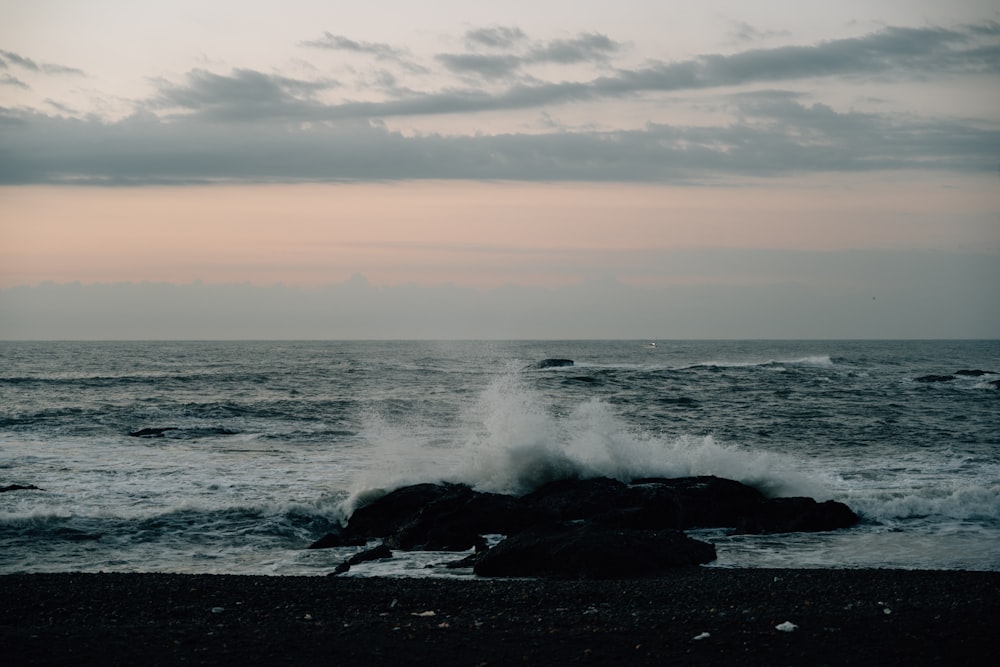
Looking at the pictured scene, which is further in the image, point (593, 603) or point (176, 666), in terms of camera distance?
point (593, 603)

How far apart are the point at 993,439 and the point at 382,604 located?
2696cm

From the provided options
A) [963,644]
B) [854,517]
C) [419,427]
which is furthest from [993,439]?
[963,644]

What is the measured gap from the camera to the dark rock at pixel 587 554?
13109mm

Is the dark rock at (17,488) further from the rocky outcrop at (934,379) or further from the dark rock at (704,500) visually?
the rocky outcrop at (934,379)

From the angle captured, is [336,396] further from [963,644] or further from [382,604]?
[963,644]

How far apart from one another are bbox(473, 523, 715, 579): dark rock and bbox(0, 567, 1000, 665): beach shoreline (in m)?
0.46

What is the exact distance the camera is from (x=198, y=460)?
25734 millimetres

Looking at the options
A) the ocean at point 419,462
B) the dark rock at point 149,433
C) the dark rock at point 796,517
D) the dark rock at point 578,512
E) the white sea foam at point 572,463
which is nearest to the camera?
the ocean at point 419,462

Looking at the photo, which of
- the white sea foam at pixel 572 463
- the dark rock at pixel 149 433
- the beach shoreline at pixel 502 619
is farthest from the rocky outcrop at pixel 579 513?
the dark rock at pixel 149 433

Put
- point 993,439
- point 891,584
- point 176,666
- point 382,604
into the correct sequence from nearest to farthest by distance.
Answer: point 176,666 → point 382,604 → point 891,584 → point 993,439

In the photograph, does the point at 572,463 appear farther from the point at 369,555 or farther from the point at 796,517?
the point at 369,555

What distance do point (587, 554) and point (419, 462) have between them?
10489mm

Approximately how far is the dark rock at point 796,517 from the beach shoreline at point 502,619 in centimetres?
399

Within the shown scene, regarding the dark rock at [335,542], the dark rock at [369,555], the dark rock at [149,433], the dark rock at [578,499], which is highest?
the dark rock at [578,499]
